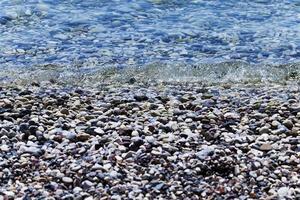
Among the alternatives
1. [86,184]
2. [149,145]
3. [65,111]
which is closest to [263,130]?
[149,145]

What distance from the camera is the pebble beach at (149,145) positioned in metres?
7.79

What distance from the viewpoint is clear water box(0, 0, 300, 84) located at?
564 inches

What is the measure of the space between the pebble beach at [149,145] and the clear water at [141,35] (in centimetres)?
268

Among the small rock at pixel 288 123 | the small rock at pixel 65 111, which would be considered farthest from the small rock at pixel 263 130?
the small rock at pixel 65 111

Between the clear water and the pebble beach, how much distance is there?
2676 mm

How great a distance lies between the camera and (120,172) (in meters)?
8.09

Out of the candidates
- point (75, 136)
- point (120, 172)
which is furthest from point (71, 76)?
point (120, 172)

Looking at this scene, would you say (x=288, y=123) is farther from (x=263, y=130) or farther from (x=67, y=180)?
(x=67, y=180)

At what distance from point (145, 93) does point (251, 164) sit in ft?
12.5

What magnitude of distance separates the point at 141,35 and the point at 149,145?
295 inches

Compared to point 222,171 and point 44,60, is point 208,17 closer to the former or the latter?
point 44,60

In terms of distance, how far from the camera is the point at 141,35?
16.0 metres

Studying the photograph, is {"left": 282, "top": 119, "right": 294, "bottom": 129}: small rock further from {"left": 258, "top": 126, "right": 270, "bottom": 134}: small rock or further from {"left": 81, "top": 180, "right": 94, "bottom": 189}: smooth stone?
{"left": 81, "top": 180, "right": 94, "bottom": 189}: smooth stone

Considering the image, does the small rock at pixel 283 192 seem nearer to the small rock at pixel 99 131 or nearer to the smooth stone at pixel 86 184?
the smooth stone at pixel 86 184
